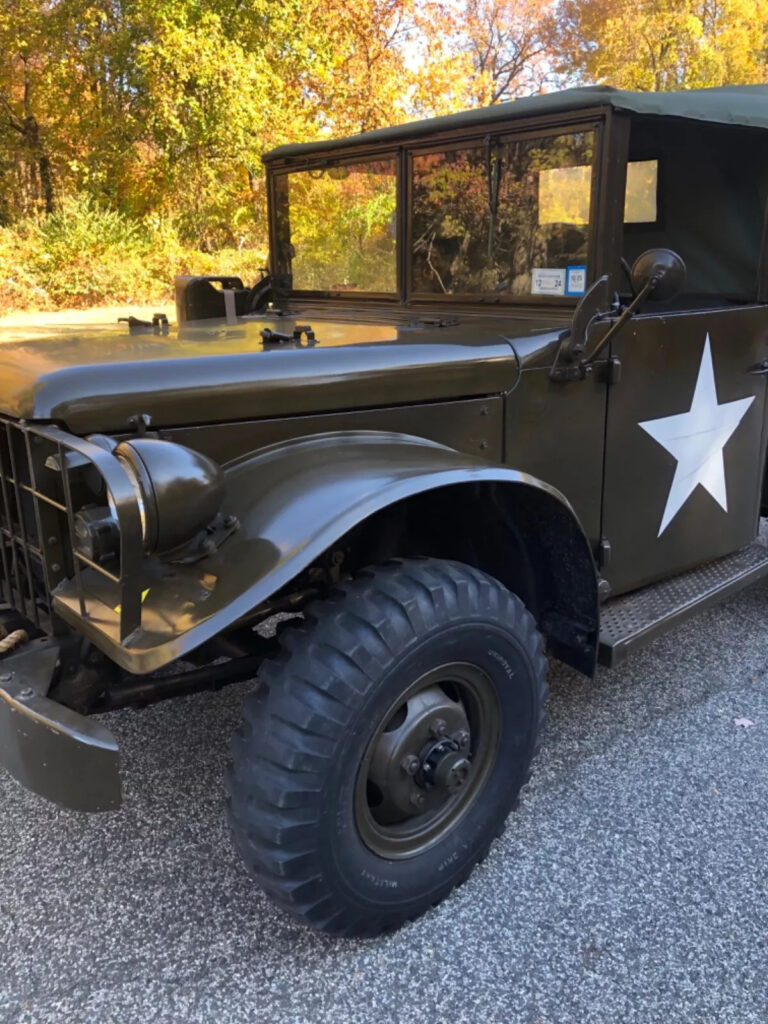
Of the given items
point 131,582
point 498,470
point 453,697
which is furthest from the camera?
point 453,697

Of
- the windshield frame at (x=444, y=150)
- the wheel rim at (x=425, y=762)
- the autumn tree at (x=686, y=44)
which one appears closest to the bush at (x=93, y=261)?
the autumn tree at (x=686, y=44)

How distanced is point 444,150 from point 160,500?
189cm

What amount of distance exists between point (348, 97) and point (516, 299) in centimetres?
1588

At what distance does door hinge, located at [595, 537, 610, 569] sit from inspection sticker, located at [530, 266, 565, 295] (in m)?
0.85

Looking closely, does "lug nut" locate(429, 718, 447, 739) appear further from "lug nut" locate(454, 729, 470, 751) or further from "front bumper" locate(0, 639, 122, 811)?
"front bumper" locate(0, 639, 122, 811)

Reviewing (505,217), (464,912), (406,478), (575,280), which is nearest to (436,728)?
(464,912)

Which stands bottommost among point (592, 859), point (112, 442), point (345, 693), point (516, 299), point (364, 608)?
point (592, 859)

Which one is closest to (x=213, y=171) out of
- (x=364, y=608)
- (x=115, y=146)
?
(x=115, y=146)

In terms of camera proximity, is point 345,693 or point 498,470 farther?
point 498,470

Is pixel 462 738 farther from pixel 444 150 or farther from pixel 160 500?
pixel 444 150

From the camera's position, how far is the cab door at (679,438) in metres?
2.96

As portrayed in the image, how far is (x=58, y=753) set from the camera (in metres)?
1.81

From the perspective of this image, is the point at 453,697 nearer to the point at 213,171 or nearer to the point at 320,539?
the point at 320,539

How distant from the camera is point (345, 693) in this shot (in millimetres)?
1952
